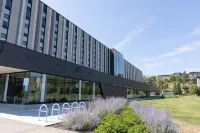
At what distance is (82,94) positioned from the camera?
2469 cm

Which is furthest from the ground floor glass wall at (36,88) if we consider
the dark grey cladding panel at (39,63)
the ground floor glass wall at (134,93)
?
the ground floor glass wall at (134,93)

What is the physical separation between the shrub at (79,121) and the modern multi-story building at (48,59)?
8.27 metres

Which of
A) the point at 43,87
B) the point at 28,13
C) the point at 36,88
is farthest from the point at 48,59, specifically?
the point at 28,13

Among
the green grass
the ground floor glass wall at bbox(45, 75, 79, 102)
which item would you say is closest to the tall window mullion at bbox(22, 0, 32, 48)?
the ground floor glass wall at bbox(45, 75, 79, 102)

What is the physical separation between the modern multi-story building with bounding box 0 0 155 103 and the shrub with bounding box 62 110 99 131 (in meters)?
8.27

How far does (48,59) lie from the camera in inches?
691

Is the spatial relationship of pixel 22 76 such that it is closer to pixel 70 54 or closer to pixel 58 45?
pixel 58 45

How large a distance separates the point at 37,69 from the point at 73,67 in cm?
607

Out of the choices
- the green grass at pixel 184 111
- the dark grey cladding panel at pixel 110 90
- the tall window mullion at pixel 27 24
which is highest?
the tall window mullion at pixel 27 24

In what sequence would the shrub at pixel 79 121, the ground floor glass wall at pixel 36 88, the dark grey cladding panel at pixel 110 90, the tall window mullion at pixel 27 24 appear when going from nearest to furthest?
the shrub at pixel 79 121
the ground floor glass wall at pixel 36 88
the dark grey cladding panel at pixel 110 90
the tall window mullion at pixel 27 24

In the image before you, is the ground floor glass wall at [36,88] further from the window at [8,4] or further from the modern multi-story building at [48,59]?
the window at [8,4]

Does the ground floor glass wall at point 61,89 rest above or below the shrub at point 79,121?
above

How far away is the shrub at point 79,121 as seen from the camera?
7.91m

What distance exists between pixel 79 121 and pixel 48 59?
11.1m
